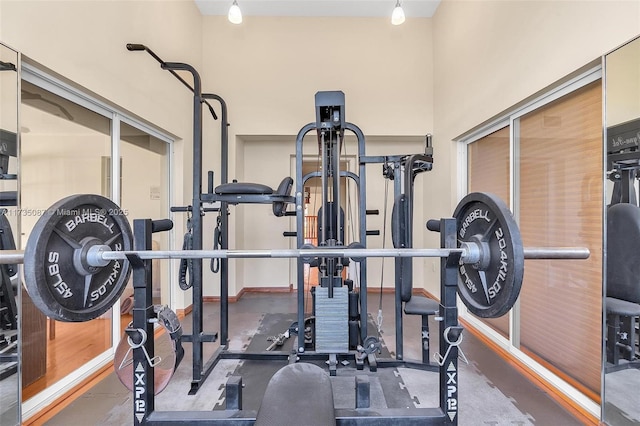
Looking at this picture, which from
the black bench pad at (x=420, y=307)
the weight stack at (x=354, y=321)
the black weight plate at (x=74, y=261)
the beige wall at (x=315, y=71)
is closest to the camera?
the black weight plate at (x=74, y=261)

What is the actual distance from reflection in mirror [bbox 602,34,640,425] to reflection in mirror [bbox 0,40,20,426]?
3243mm

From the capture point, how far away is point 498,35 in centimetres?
251

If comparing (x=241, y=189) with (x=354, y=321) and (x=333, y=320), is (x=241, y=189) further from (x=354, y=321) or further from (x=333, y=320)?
(x=354, y=321)

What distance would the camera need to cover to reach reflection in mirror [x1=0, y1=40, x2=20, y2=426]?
1.57 metres

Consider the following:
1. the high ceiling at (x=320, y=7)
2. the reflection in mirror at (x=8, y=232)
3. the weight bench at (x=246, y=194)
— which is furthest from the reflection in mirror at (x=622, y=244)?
the reflection in mirror at (x=8, y=232)

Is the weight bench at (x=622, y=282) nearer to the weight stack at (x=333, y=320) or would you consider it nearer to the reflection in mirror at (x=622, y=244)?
the reflection in mirror at (x=622, y=244)

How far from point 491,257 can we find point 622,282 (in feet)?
4.10

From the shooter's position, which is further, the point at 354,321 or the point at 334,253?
the point at 354,321

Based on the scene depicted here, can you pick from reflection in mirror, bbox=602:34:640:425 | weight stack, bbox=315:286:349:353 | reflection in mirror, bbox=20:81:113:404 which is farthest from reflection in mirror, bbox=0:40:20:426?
reflection in mirror, bbox=602:34:640:425

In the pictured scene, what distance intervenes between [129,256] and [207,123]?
312cm

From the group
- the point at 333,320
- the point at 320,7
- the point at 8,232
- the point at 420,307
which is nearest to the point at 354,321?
the point at 333,320

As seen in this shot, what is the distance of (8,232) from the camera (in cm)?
160

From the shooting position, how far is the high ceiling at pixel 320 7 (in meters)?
3.67

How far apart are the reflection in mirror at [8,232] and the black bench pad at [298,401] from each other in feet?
5.05
